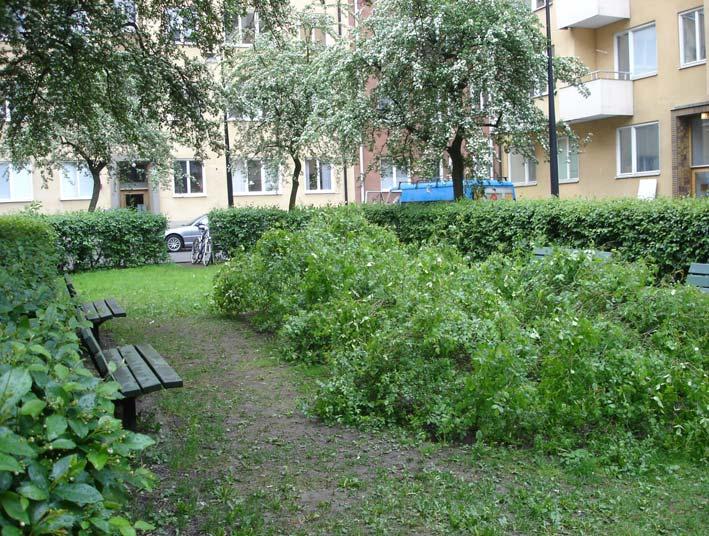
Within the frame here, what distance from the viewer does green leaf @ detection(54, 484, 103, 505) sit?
80.9 inches

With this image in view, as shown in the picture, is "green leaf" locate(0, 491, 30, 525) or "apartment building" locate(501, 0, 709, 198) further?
"apartment building" locate(501, 0, 709, 198)

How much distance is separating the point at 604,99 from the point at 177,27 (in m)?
18.2

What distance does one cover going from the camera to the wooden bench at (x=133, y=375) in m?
4.77

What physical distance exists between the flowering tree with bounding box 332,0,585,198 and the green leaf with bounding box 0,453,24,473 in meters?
15.0

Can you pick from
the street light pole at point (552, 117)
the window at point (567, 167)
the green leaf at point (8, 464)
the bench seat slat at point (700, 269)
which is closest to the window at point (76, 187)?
the window at point (567, 167)

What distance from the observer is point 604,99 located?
26109mm

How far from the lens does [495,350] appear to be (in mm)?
5348

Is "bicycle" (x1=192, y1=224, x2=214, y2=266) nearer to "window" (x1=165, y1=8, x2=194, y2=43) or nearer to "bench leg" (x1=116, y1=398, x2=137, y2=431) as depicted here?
"window" (x1=165, y1=8, x2=194, y2=43)

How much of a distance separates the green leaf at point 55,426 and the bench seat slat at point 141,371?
2578mm

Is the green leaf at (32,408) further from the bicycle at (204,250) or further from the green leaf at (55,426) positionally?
the bicycle at (204,250)

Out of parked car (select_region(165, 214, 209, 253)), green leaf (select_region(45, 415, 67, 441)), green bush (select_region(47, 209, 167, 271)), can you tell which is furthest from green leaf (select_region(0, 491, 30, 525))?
parked car (select_region(165, 214, 209, 253))

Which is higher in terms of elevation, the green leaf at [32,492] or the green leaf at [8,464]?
the green leaf at [8,464]

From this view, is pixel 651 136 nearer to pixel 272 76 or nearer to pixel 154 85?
pixel 272 76

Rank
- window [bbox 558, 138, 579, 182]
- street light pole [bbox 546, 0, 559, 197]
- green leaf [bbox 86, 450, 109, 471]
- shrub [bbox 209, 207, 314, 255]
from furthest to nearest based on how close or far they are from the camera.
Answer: window [bbox 558, 138, 579, 182] < shrub [bbox 209, 207, 314, 255] < street light pole [bbox 546, 0, 559, 197] < green leaf [bbox 86, 450, 109, 471]
